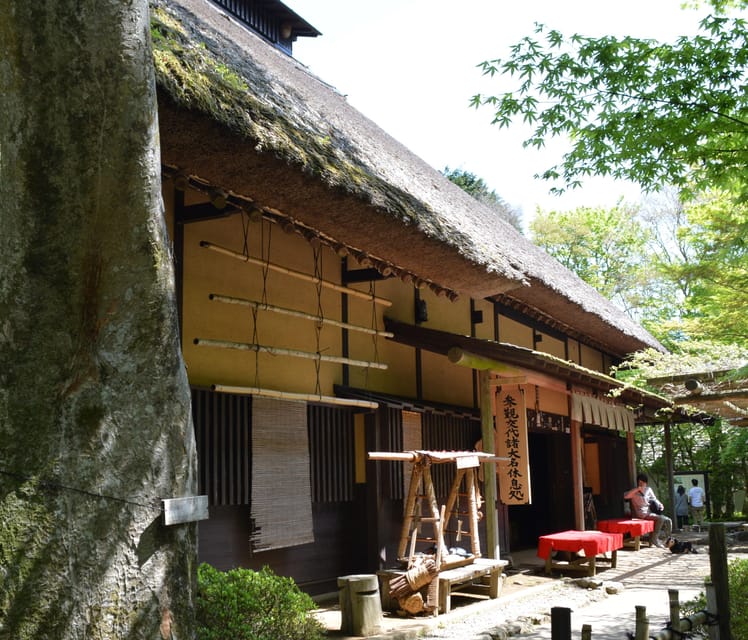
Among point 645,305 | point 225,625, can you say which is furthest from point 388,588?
point 645,305

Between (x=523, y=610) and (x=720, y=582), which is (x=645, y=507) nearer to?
(x=523, y=610)

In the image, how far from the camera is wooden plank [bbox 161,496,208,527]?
2.85 metres

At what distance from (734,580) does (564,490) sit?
855cm

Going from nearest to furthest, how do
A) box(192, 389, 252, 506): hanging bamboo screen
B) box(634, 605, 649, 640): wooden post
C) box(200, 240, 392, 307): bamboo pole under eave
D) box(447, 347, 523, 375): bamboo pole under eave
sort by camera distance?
box(634, 605, 649, 640): wooden post, box(192, 389, 252, 506): hanging bamboo screen, box(200, 240, 392, 307): bamboo pole under eave, box(447, 347, 523, 375): bamboo pole under eave

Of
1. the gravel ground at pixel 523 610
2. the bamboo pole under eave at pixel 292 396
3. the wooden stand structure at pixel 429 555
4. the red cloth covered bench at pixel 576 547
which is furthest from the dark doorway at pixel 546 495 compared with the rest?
the bamboo pole under eave at pixel 292 396

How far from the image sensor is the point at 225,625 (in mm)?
4637

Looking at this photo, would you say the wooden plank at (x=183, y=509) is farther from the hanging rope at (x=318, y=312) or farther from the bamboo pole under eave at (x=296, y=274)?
the hanging rope at (x=318, y=312)

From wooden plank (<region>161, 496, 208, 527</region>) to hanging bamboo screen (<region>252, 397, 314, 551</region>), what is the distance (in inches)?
162

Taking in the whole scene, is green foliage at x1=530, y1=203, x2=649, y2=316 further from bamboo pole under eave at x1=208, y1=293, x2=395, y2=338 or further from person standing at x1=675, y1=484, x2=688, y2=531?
bamboo pole under eave at x1=208, y1=293, x2=395, y2=338

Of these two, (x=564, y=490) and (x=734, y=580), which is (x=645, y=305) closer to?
(x=564, y=490)

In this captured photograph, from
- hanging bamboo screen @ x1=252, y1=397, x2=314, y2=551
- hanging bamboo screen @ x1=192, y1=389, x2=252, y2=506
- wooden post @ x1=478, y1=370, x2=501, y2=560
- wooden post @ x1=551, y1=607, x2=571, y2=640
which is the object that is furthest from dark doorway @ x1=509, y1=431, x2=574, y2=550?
wooden post @ x1=551, y1=607, x2=571, y2=640

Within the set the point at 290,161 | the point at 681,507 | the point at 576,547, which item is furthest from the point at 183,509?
the point at 681,507

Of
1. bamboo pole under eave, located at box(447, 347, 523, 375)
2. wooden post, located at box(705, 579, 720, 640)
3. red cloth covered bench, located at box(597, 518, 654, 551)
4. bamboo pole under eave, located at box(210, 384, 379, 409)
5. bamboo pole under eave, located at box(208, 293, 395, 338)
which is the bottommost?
red cloth covered bench, located at box(597, 518, 654, 551)

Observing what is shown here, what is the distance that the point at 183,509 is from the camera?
2.89 meters
